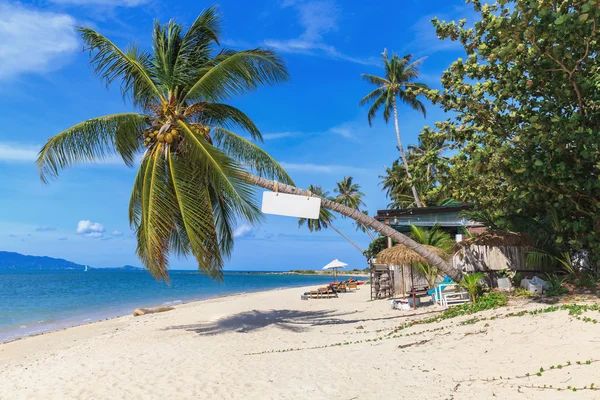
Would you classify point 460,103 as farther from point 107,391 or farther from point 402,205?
point 402,205

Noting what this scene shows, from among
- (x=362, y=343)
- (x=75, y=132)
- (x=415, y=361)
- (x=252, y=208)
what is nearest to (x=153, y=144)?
(x=75, y=132)

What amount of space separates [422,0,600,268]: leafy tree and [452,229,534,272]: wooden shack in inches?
29.3

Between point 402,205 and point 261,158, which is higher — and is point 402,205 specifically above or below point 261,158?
above

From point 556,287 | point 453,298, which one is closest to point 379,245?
point 453,298

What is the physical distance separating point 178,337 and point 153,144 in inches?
210

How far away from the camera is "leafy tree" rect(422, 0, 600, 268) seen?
7.34 metres

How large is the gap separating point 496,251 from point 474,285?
3.55 feet

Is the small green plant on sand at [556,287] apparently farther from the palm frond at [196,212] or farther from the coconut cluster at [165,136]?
the coconut cluster at [165,136]

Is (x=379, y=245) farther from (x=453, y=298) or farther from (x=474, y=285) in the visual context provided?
(x=474, y=285)

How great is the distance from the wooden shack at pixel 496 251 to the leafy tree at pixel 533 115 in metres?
0.74

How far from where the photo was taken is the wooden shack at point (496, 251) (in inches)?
399

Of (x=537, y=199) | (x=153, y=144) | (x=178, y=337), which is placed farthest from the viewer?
(x=178, y=337)

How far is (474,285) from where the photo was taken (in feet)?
33.1

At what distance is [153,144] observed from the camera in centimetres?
960
